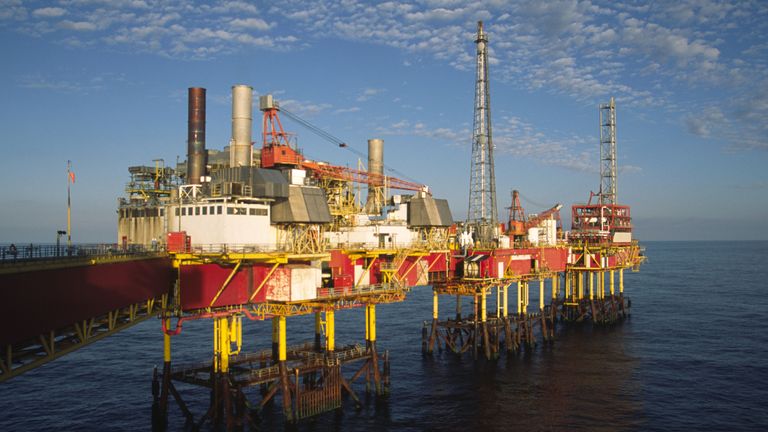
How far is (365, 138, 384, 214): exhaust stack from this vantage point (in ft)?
249

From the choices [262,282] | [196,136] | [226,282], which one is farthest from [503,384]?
[196,136]

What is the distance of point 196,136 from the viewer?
50.5 m

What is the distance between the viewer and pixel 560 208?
341 ft

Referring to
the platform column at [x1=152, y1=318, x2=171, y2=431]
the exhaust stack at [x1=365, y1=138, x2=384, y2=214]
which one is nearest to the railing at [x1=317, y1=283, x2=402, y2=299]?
the platform column at [x1=152, y1=318, x2=171, y2=431]

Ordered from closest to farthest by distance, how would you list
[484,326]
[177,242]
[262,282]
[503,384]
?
[177,242] < [262,282] < [503,384] < [484,326]

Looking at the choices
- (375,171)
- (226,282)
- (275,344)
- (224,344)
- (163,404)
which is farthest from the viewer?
(375,171)

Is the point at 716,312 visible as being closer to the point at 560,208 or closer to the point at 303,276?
the point at 560,208

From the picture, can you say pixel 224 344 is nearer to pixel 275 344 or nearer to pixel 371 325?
pixel 275 344

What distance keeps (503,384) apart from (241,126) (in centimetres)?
3464

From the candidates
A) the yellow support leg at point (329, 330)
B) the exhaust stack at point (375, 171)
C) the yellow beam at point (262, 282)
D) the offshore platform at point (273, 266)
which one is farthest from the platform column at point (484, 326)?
the yellow beam at point (262, 282)

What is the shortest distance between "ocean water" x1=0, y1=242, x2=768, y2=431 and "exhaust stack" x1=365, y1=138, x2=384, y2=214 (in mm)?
17288

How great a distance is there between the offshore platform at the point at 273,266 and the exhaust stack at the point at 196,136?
0.09 metres

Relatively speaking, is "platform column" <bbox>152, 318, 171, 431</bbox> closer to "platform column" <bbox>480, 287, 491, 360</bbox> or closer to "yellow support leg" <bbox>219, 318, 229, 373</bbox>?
"yellow support leg" <bbox>219, 318, 229, 373</bbox>

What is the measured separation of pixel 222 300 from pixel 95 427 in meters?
14.7
